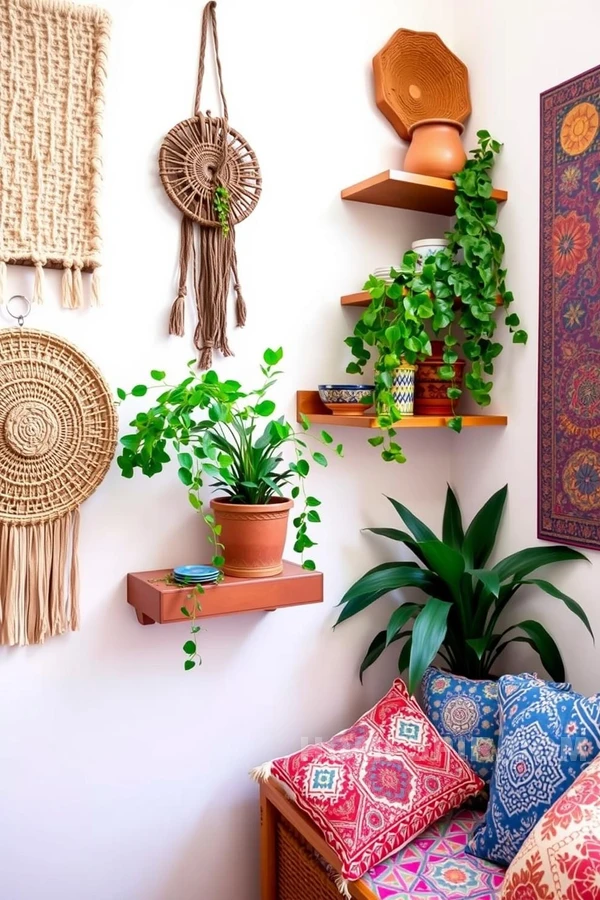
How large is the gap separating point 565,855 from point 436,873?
0.40 m

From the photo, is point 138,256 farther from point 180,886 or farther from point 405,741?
point 180,886

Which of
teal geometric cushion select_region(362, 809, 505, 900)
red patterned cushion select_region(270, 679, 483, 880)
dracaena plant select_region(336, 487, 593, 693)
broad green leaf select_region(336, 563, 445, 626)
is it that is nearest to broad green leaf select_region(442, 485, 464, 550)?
dracaena plant select_region(336, 487, 593, 693)

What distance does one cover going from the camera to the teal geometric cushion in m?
1.40

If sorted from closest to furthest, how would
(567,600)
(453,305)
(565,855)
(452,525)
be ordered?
(565,855), (567,600), (453,305), (452,525)

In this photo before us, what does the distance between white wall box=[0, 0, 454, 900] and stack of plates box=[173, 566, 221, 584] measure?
163mm

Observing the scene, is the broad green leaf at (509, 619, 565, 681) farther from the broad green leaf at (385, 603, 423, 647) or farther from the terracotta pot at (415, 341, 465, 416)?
the terracotta pot at (415, 341, 465, 416)

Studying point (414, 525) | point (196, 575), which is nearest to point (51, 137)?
point (196, 575)

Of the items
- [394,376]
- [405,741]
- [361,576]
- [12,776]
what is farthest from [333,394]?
[12,776]

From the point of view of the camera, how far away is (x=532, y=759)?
4.73 ft

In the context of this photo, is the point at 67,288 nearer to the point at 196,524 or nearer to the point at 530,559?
the point at 196,524

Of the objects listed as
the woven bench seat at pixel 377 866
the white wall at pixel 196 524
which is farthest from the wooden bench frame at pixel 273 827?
the white wall at pixel 196 524

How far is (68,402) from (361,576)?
2.97 feet

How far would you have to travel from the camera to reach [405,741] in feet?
5.48

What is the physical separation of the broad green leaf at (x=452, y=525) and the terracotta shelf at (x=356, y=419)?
234 millimetres
